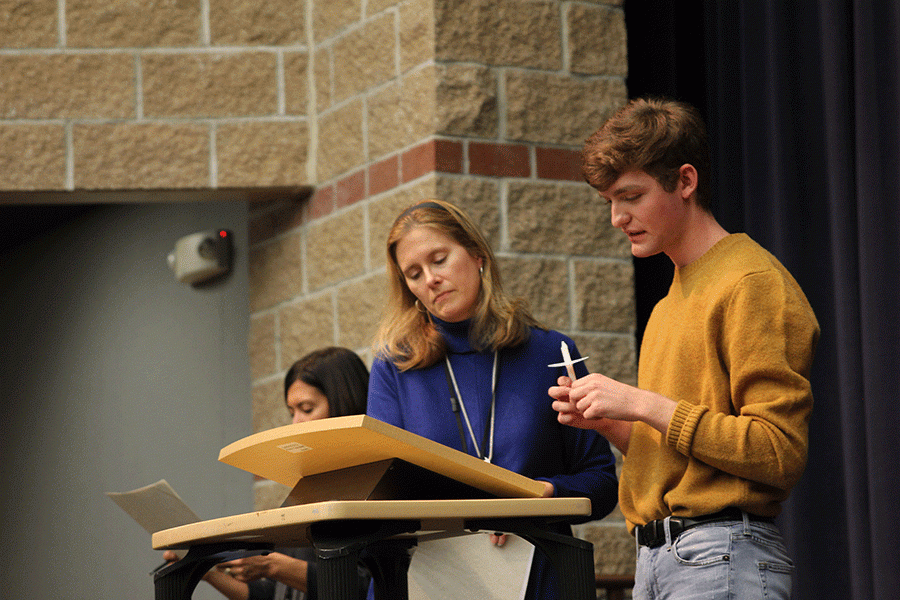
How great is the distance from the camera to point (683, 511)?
1815 mm

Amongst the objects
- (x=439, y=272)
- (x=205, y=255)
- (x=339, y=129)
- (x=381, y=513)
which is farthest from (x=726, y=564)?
(x=205, y=255)

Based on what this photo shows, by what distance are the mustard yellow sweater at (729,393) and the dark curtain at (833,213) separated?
111 centimetres

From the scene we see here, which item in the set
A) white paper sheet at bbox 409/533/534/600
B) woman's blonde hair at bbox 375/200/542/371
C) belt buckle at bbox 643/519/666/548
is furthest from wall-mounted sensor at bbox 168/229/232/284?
belt buckle at bbox 643/519/666/548

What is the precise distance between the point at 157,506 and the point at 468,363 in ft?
2.39

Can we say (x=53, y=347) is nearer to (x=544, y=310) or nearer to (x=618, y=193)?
(x=544, y=310)

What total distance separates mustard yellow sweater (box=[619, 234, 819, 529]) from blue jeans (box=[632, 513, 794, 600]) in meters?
0.04

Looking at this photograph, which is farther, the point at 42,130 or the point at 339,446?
the point at 42,130

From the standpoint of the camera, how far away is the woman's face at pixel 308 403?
9.93 ft

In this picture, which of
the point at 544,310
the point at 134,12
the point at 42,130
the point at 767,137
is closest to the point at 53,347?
the point at 42,130

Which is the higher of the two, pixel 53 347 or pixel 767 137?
pixel 767 137

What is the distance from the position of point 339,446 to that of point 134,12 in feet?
9.26

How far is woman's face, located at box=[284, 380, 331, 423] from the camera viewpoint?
3025 millimetres

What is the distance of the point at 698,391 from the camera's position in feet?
6.12

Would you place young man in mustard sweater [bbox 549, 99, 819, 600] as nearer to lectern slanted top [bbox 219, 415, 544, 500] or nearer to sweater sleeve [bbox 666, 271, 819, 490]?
sweater sleeve [bbox 666, 271, 819, 490]
